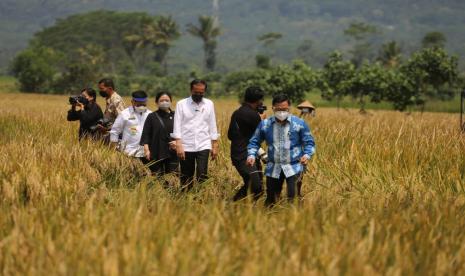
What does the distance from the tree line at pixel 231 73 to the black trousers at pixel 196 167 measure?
3417 centimetres

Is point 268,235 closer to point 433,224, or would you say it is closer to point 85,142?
point 433,224

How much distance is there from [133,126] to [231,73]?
215 ft

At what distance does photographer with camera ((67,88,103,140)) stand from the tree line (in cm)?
3291

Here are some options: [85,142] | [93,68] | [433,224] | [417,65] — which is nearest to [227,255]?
[433,224]

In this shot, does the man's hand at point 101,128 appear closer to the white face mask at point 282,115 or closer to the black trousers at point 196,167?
the black trousers at point 196,167

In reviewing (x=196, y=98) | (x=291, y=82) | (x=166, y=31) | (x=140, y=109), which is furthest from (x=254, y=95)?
(x=166, y=31)

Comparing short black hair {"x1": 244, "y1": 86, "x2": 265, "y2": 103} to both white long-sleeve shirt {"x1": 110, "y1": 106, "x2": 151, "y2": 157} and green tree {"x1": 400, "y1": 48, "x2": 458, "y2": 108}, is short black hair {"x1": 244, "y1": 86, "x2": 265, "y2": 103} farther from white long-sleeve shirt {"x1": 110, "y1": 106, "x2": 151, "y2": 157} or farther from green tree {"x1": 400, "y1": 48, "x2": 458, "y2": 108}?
green tree {"x1": 400, "y1": 48, "x2": 458, "y2": 108}

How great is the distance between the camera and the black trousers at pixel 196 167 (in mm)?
6680

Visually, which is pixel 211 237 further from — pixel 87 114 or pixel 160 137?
pixel 87 114

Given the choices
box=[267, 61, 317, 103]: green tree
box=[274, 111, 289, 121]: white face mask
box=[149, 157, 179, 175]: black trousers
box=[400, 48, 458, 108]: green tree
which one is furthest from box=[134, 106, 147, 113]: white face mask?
box=[267, 61, 317, 103]: green tree

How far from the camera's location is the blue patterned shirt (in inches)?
229

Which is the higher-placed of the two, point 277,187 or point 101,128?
point 101,128

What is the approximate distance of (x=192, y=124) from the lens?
6.65 metres

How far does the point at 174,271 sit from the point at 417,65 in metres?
40.3
